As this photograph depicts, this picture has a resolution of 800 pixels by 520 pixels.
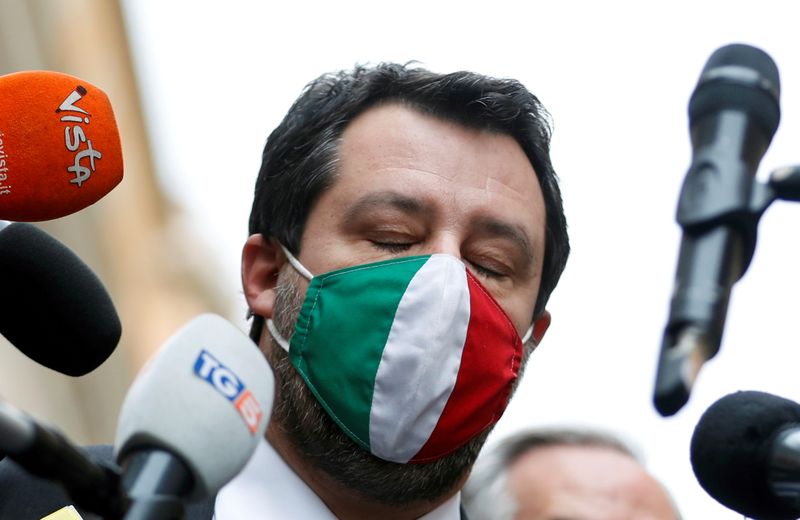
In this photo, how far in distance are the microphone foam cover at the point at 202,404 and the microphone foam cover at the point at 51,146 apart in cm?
58

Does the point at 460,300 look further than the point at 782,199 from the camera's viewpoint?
Yes

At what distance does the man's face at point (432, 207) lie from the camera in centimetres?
306

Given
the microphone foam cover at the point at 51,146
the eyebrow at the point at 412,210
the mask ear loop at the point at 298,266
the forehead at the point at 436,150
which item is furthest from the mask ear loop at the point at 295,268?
the microphone foam cover at the point at 51,146

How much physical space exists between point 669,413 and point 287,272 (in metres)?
1.81

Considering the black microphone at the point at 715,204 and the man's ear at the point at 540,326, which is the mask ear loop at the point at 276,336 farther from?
the black microphone at the point at 715,204

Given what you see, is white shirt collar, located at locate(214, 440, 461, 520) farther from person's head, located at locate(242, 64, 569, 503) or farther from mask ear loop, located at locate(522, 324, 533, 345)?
mask ear loop, located at locate(522, 324, 533, 345)

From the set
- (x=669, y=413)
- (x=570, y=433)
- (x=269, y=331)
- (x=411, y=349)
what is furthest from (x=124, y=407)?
(x=570, y=433)

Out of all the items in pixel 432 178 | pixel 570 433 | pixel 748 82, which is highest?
pixel 748 82

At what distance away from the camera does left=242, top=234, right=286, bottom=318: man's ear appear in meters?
3.20

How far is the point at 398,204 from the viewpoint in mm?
3084

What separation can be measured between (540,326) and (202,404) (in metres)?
1.93

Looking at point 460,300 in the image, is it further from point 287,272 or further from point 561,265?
point 561,265

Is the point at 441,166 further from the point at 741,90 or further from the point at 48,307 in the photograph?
the point at 741,90

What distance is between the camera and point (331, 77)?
11.7ft
